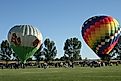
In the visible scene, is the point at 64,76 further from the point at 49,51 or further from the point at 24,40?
the point at 49,51

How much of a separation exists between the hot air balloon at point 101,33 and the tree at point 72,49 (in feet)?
215

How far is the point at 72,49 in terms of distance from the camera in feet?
474

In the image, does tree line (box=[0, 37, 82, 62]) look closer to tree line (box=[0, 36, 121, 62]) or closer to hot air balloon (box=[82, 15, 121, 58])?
tree line (box=[0, 36, 121, 62])

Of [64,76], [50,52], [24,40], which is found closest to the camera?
[64,76]

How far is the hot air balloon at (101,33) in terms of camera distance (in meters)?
68.8

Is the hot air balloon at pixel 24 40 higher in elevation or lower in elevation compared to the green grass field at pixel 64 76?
higher

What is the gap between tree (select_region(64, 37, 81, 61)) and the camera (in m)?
137

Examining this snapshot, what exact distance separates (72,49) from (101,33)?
75035 millimetres

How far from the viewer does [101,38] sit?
229 feet

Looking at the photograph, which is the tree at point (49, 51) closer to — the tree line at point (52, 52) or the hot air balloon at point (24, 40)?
the tree line at point (52, 52)

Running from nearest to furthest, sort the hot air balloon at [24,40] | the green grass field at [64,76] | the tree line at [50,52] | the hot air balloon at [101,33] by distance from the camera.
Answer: the green grass field at [64,76] < the hot air balloon at [101,33] < the hot air balloon at [24,40] < the tree line at [50,52]

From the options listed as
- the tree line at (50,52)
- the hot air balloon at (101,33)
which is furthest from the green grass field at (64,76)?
the tree line at (50,52)

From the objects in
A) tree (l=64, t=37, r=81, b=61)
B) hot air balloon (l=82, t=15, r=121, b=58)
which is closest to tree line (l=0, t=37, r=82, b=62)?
tree (l=64, t=37, r=81, b=61)

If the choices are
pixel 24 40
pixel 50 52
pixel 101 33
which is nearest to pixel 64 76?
pixel 101 33
